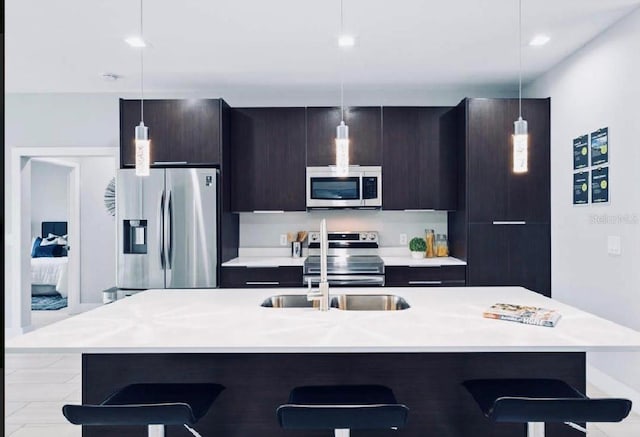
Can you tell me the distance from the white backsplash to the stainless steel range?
10 cm

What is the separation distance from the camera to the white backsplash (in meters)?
4.86

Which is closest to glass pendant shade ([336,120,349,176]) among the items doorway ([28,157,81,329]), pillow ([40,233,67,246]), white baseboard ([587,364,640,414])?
white baseboard ([587,364,640,414])

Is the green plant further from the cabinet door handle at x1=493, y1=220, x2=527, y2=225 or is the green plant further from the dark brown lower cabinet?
the cabinet door handle at x1=493, y1=220, x2=527, y2=225

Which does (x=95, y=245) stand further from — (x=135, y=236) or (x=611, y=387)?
(x=611, y=387)

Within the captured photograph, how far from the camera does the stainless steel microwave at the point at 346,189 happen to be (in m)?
4.49

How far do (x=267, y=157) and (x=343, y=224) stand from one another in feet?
3.28

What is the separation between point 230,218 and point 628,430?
332cm

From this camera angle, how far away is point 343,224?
16.0 feet

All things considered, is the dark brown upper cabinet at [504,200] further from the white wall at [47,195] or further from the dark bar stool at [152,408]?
the white wall at [47,195]

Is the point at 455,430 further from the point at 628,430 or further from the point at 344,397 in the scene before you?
the point at 628,430

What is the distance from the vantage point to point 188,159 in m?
4.34

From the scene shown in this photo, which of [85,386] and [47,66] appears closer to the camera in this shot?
[85,386]

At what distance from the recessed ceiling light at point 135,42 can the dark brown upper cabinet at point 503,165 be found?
260 centimetres

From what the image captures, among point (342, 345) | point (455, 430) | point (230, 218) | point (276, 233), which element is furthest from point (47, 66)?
point (455, 430)
